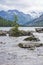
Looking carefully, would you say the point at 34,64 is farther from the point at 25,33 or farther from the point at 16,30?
the point at 25,33

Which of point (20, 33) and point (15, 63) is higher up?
point (15, 63)

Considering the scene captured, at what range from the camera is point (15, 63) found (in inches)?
1000

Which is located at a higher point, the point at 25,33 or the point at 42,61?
the point at 42,61

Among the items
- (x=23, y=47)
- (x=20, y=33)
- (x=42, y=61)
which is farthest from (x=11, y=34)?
(x=42, y=61)

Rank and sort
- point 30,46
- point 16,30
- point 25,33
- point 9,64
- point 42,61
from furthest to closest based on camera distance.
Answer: point 25,33 → point 16,30 → point 30,46 → point 42,61 → point 9,64

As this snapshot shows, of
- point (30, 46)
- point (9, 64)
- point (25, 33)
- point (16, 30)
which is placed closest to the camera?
point (9, 64)

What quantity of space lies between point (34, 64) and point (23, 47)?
15.6 m

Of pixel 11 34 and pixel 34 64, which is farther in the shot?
pixel 11 34

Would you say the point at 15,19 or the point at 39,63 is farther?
the point at 15,19

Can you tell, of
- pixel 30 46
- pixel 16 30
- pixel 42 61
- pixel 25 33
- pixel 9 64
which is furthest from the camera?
pixel 25 33

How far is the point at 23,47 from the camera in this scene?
4009cm

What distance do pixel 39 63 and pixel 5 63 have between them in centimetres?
434

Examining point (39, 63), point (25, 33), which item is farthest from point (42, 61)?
point (25, 33)

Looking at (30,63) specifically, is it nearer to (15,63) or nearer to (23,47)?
(15,63)
